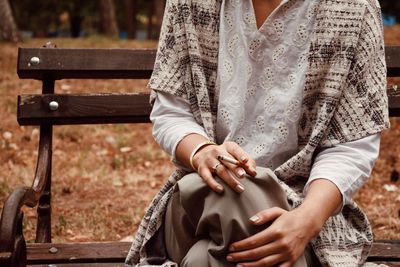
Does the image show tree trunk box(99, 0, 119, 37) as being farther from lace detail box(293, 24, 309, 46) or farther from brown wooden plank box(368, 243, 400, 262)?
lace detail box(293, 24, 309, 46)

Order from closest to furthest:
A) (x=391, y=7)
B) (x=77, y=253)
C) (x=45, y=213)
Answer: (x=77, y=253) → (x=45, y=213) → (x=391, y=7)

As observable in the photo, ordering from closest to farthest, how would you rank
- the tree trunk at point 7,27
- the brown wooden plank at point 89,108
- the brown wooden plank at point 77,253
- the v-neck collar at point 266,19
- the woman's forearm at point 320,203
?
the woman's forearm at point 320,203 → the v-neck collar at point 266,19 → the brown wooden plank at point 77,253 → the brown wooden plank at point 89,108 → the tree trunk at point 7,27

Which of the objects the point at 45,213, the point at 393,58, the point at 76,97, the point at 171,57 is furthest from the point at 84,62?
the point at 393,58

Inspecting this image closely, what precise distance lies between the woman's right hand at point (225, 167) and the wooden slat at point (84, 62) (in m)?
1.34

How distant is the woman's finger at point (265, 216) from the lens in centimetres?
172

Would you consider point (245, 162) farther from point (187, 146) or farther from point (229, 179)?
point (187, 146)

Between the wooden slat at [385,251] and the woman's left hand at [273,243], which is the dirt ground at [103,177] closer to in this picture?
the wooden slat at [385,251]

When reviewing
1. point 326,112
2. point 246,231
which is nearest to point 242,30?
point 326,112

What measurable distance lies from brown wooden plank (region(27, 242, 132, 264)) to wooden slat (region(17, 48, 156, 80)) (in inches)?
31.8

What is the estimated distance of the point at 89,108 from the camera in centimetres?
314

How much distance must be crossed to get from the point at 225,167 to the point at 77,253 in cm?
109

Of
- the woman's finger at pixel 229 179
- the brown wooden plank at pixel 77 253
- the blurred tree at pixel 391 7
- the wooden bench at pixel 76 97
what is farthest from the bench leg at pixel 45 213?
the blurred tree at pixel 391 7

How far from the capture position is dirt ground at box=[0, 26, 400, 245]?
446 cm

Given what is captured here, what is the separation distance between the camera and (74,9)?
84.4ft
